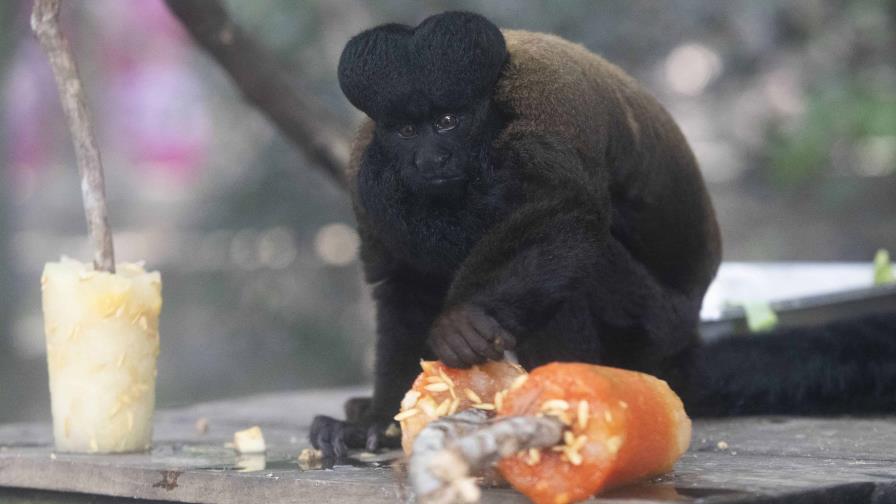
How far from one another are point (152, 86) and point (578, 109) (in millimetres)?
Result: 6514

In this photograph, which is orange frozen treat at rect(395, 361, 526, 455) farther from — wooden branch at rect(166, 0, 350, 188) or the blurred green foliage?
the blurred green foliage

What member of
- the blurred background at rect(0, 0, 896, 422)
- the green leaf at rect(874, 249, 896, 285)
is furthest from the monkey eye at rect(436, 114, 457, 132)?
the blurred background at rect(0, 0, 896, 422)

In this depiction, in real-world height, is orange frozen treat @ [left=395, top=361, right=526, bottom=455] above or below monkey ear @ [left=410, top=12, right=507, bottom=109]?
below

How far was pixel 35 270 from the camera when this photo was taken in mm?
8922

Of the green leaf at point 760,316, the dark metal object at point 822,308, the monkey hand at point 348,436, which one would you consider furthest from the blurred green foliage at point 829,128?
the monkey hand at point 348,436

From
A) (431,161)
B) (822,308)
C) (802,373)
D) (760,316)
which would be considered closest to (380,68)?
(431,161)

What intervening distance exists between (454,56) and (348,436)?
3.26 ft

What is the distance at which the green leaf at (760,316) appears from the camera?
443 centimetres

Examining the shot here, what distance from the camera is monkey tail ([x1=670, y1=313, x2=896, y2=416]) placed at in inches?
141

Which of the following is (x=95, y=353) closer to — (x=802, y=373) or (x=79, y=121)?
(x=79, y=121)

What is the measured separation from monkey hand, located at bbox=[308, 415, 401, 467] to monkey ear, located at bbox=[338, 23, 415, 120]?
80 centimetres

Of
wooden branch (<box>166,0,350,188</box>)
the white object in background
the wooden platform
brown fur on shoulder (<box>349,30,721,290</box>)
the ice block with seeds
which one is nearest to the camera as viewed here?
the wooden platform

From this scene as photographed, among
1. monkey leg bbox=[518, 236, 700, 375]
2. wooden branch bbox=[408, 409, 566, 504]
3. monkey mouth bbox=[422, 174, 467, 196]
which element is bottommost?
wooden branch bbox=[408, 409, 566, 504]

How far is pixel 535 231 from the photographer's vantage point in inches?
104
